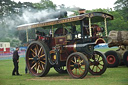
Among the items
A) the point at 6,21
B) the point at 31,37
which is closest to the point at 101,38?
the point at 31,37

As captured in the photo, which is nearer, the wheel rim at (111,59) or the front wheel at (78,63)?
the front wheel at (78,63)

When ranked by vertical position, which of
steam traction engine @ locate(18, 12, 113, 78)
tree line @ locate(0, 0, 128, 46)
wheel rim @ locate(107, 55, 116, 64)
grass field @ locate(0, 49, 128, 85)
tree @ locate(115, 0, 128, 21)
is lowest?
grass field @ locate(0, 49, 128, 85)

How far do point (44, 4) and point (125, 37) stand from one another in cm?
4351

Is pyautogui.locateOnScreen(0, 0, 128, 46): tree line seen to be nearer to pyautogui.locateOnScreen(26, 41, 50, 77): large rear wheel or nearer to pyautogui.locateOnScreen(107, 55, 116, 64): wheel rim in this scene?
pyautogui.locateOnScreen(26, 41, 50, 77): large rear wheel

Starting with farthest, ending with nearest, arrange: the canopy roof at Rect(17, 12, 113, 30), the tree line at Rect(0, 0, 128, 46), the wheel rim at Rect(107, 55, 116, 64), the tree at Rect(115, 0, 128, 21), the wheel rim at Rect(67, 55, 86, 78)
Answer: the tree at Rect(115, 0, 128, 21), the tree line at Rect(0, 0, 128, 46), the wheel rim at Rect(107, 55, 116, 64), the canopy roof at Rect(17, 12, 113, 30), the wheel rim at Rect(67, 55, 86, 78)

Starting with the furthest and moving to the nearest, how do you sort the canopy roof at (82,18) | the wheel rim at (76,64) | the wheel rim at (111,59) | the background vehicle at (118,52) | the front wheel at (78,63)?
the wheel rim at (111,59) < the background vehicle at (118,52) < the canopy roof at (82,18) < the wheel rim at (76,64) < the front wheel at (78,63)

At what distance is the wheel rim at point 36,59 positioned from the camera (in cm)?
1240

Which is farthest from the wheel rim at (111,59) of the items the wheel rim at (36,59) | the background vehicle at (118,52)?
the wheel rim at (36,59)

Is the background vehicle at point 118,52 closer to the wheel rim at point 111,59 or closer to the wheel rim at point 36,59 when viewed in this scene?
the wheel rim at point 111,59

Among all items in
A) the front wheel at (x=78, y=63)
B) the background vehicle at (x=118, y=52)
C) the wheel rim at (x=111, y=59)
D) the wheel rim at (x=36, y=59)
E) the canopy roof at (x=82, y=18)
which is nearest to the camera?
the front wheel at (x=78, y=63)

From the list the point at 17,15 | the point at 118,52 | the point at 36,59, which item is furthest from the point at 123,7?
the point at 36,59

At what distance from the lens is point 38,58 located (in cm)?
1252

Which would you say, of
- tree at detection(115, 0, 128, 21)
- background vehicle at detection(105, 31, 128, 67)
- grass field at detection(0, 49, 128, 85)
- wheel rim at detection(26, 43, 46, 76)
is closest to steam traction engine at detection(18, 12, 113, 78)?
wheel rim at detection(26, 43, 46, 76)

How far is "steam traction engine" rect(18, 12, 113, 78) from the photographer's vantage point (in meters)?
11.0
